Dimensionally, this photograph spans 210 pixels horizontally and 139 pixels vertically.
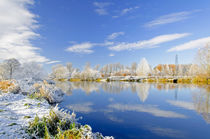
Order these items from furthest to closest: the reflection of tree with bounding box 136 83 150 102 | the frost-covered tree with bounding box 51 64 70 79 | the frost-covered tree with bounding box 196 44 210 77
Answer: the frost-covered tree with bounding box 51 64 70 79 < the frost-covered tree with bounding box 196 44 210 77 < the reflection of tree with bounding box 136 83 150 102

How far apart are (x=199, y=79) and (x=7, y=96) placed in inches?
1277

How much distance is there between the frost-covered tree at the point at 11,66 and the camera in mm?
24703

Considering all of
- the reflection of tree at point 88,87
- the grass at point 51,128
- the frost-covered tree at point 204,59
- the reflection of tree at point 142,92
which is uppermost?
the frost-covered tree at point 204,59

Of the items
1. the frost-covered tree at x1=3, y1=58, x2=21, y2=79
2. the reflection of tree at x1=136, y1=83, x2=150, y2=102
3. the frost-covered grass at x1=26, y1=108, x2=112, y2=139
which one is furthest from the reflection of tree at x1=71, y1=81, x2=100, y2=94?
the frost-covered tree at x1=3, y1=58, x2=21, y2=79

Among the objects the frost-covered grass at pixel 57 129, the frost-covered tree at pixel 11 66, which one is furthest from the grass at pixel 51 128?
the frost-covered tree at pixel 11 66

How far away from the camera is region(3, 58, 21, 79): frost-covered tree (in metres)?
24.7

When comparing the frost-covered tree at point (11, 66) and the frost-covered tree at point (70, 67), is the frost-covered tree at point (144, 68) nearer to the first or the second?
the frost-covered tree at point (70, 67)

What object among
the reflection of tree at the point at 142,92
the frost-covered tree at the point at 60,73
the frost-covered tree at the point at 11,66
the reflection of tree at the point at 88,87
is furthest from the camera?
the frost-covered tree at the point at 60,73

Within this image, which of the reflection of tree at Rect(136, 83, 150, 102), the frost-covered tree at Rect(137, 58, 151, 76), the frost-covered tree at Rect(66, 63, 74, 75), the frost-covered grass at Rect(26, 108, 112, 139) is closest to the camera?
the frost-covered grass at Rect(26, 108, 112, 139)

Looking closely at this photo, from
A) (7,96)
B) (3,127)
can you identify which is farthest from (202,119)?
(7,96)

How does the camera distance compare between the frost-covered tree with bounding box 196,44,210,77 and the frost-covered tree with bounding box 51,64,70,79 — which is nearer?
the frost-covered tree with bounding box 196,44,210,77

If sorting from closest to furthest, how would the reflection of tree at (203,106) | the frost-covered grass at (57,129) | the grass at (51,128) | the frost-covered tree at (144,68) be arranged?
the frost-covered grass at (57,129)
the grass at (51,128)
the reflection of tree at (203,106)
the frost-covered tree at (144,68)

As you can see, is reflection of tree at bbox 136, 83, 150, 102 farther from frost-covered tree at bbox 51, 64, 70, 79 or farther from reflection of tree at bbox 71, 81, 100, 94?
frost-covered tree at bbox 51, 64, 70, 79

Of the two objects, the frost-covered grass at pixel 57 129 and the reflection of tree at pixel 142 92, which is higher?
the frost-covered grass at pixel 57 129
